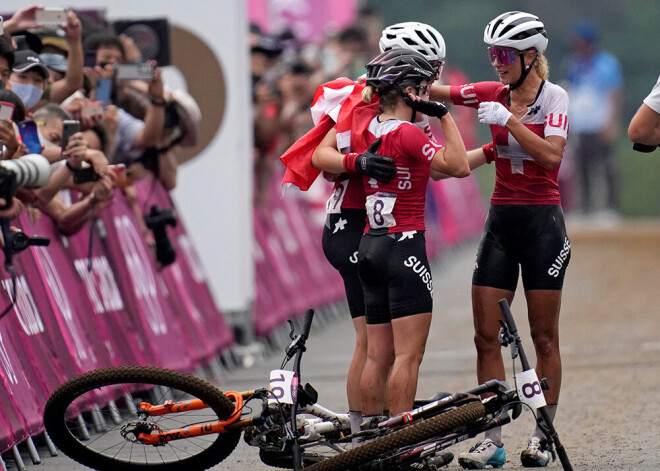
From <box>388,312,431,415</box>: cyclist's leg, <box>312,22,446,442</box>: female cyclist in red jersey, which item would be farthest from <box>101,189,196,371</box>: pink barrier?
<box>388,312,431,415</box>: cyclist's leg

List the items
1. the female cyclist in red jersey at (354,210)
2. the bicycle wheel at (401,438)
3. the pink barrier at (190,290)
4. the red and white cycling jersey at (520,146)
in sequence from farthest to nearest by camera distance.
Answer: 1. the pink barrier at (190,290)
2. the red and white cycling jersey at (520,146)
3. the female cyclist in red jersey at (354,210)
4. the bicycle wheel at (401,438)

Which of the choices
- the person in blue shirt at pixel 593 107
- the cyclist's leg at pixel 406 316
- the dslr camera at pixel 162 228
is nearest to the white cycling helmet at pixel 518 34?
the cyclist's leg at pixel 406 316

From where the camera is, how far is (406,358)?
7180 mm

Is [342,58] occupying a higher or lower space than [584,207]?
higher

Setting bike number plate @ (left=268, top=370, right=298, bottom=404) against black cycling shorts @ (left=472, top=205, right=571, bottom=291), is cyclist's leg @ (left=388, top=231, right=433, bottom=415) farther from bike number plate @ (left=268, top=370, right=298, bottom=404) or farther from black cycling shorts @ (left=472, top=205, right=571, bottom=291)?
black cycling shorts @ (left=472, top=205, right=571, bottom=291)

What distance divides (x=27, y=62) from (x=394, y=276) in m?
2.73

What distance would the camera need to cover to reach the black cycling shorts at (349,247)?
303 inches

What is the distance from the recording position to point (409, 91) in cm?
725

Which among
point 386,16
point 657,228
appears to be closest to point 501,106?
point 657,228

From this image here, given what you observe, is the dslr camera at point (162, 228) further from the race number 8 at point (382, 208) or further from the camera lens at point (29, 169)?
the race number 8 at point (382, 208)

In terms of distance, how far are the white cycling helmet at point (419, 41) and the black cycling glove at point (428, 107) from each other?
375mm

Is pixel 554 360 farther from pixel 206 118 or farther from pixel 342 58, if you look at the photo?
pixel 342 58

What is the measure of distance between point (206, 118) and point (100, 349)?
3701 millimetres

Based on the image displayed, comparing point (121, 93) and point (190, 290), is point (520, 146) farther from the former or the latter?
point (190, 290)
